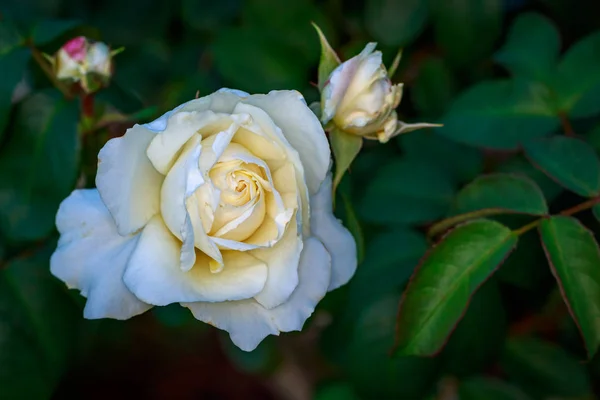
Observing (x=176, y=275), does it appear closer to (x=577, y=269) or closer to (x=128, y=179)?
(x=128, y=179)

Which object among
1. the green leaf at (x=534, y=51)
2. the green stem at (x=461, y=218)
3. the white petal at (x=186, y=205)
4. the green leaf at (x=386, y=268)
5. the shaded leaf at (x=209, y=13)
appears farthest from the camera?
the shaded leaf at (x=209, y=13)

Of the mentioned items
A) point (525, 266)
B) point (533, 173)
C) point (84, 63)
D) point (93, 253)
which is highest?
point (84, 63)

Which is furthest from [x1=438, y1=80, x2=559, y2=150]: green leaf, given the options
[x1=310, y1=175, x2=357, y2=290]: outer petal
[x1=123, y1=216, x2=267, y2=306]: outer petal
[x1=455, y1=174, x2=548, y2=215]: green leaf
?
[x1=123, y1=216, x2=267, y2=306]: outer petal

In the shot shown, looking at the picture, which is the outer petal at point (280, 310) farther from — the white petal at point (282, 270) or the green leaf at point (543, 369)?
the green leaf at point (543, 369)

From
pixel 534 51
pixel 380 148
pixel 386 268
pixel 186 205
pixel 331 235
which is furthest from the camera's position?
pixel 380 148

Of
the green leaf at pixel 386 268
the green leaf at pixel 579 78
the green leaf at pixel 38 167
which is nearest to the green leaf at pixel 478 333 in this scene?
the green leaf at pixel 386 268

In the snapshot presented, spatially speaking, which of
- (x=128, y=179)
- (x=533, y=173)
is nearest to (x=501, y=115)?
(x=533, y=173)
